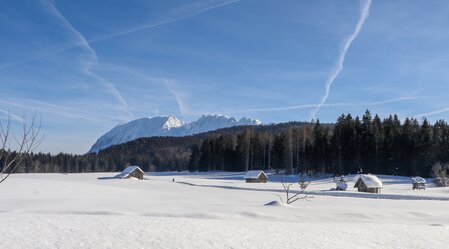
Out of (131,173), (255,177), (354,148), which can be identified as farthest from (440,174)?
(131,173)

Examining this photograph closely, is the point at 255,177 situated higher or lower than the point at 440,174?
lower

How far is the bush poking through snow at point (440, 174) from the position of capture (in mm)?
70825

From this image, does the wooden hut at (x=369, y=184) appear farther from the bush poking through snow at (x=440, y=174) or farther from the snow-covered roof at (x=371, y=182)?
the bush poking through snow at (x=440, y=174)

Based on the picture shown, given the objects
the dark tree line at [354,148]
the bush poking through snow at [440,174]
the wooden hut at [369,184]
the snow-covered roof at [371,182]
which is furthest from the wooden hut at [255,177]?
the bush poking through snow at [440,174]

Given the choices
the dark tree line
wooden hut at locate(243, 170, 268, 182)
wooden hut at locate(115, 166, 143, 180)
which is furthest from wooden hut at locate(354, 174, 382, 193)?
wooden hut at locate(115, 166, 143, 180)

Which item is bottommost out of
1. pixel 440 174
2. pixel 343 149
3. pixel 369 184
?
pixel 369 184

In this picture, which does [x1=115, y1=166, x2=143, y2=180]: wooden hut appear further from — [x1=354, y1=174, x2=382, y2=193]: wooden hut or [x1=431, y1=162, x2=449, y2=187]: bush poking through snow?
[x1=431, y1=162, x2=449, y2=187]: bush poking through snow

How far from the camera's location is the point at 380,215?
90.4ft

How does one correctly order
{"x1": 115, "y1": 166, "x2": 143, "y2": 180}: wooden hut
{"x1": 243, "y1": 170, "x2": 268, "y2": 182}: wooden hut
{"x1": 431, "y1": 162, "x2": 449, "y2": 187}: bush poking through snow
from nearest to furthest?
{"x1": 431, "y1": 162, "x2": 449, "y2": 187}: bush poking through snow → {"x1": 243, "y1": 170, "x2": 268, "y2": 182}: wooden hut → {"x1": 115, "y1": 166, "x2": 143, "y2": 180}: wooden hut

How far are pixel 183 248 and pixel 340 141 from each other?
92.3 meters

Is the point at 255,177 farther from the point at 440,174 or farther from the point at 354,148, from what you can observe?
the point at 440,174

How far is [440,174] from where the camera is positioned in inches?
3004

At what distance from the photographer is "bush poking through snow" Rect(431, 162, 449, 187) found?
70.8 m

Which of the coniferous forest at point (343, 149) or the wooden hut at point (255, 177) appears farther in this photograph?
the wooden hut at point (255, 177)
